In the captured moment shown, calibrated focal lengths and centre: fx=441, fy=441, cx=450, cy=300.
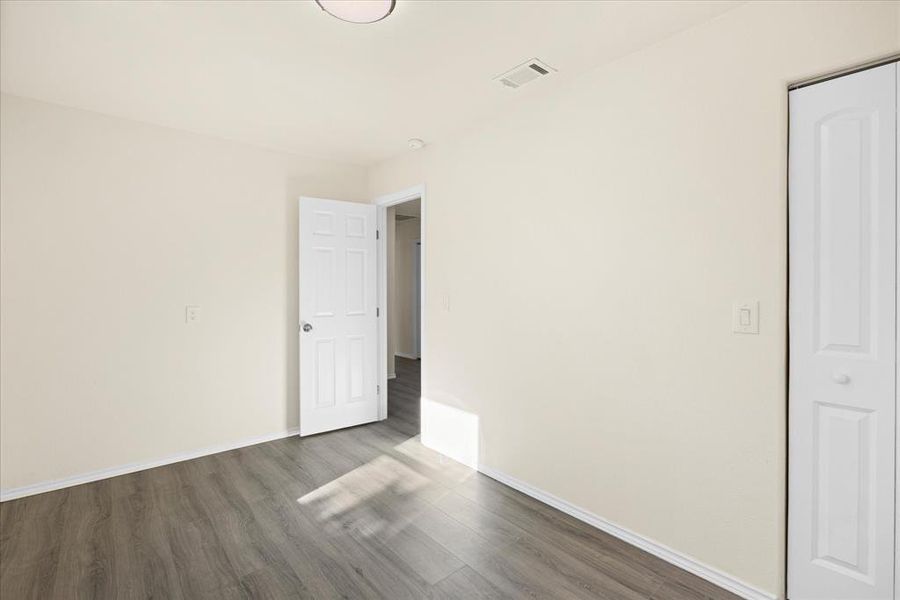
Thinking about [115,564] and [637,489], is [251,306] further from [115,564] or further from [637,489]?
[637,489]

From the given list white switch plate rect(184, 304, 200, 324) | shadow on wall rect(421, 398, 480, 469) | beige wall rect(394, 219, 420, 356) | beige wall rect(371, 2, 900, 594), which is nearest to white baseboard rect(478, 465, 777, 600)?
beige wall rect(371, 2, 900, 594)

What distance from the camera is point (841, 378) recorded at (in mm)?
1649

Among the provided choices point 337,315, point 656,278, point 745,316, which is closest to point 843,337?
point 745,316

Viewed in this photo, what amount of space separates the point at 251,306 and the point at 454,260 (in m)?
1.75

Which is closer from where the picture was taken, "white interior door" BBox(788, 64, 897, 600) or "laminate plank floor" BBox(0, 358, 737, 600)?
"white interior door" BBox(788, 64, 897, 600)

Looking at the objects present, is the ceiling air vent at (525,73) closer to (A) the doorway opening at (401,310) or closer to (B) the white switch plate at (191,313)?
(A) the doorway opening at (401,310)

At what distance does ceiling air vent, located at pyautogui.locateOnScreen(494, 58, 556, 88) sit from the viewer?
2.30 meters

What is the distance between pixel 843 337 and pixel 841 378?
0.15 meters

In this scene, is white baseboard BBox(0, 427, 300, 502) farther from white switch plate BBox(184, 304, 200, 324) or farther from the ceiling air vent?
the ceiling air vent

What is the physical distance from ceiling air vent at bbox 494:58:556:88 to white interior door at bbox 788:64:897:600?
1134mm

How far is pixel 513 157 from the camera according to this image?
285 centimetres

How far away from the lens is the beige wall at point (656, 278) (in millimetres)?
1776

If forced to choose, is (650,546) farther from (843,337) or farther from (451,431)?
(451,431)

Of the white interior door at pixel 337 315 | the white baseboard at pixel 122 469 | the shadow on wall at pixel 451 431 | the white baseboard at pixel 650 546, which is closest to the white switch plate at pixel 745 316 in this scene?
the white baseboard at pixel 650 546
